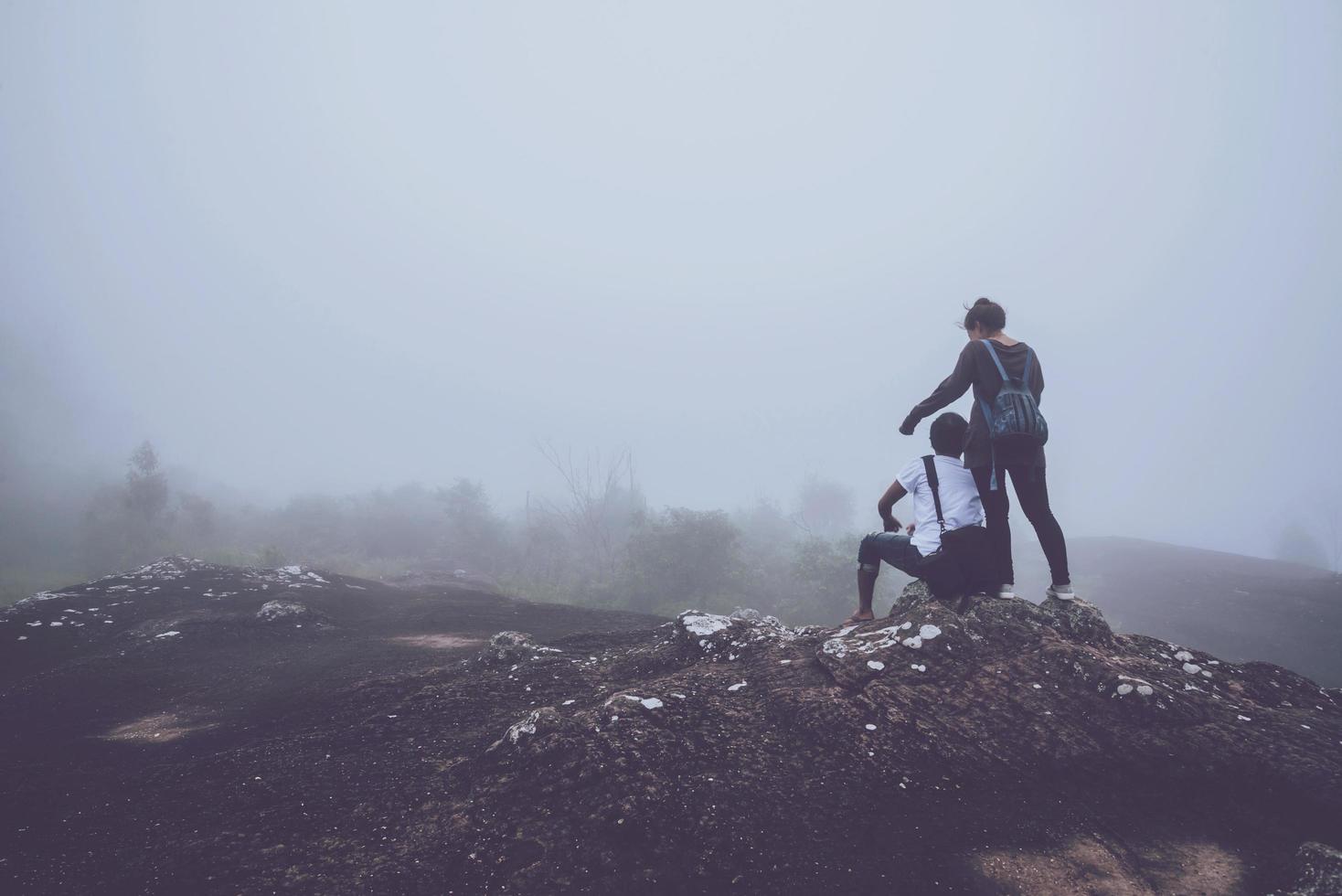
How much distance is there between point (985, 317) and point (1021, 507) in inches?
74.8

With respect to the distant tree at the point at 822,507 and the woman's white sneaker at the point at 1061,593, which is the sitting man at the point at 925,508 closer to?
the woman's white sneaker at the point at 1061,593

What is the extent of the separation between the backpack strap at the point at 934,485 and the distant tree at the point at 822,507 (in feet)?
172

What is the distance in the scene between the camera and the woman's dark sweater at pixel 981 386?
4816mm

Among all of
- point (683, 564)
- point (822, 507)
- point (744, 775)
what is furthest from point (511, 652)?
point (822, 507)

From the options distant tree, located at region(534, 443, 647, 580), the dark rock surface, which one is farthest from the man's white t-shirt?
distant tree, located at region(534, 443, 647, 580)

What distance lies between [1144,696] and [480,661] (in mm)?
6281

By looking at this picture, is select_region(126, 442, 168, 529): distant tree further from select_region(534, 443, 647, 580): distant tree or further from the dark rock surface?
the dark rock surface

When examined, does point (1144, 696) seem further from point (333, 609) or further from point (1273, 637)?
point (1273, 637)

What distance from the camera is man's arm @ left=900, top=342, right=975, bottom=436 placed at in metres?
4.95

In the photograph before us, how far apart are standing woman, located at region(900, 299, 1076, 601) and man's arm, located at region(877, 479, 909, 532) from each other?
0.69 meters

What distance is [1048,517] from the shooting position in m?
4.93

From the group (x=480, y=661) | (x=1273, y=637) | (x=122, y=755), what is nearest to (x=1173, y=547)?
(x=1273, y=637)

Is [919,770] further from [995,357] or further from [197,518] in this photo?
[197,518]

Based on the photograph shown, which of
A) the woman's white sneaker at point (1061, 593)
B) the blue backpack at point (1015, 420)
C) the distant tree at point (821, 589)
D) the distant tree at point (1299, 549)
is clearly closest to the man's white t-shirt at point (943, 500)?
the blue backpack at point (1015, 420)
